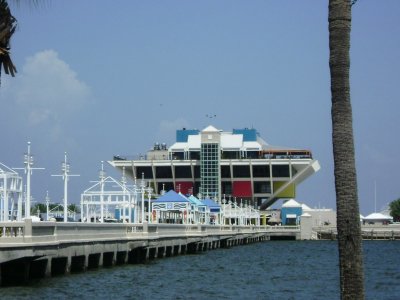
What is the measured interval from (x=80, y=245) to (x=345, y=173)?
33772mm

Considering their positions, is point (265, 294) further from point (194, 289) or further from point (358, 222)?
point (358, 222)

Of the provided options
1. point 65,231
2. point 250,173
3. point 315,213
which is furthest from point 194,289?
point 315,213

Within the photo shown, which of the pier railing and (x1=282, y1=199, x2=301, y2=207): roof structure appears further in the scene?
(x1=282, y1=199, x2=301, y2=207): roof structure

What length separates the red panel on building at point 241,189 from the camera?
558 ft

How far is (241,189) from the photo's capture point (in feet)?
559

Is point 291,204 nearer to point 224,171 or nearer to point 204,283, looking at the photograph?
point 224,171

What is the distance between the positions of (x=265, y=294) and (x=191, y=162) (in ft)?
426

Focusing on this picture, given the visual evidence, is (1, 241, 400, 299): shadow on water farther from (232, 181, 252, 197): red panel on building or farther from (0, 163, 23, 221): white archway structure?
(232, 181, 252, 197): red panel on building

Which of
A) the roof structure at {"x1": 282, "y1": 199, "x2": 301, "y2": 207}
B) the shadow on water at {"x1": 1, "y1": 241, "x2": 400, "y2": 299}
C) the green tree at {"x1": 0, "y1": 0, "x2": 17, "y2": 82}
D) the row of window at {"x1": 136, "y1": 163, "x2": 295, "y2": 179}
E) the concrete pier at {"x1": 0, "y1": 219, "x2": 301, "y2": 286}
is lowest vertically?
the shadow on water at {"x1": 1, "y1": 241, "x2": 400, "y2": 299}

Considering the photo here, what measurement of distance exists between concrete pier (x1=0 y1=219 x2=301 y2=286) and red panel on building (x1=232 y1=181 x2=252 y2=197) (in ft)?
267

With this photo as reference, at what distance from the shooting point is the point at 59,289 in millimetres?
38281

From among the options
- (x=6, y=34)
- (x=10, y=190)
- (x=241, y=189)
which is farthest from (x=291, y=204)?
(x=6, y=34)

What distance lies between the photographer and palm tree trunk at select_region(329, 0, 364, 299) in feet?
50.9

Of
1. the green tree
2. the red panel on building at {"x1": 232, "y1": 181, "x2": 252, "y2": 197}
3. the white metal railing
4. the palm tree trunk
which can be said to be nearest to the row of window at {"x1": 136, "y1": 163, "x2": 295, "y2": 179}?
the red panel on building at {"x1": 232, "y1": 181, "x2": 252, "y2": 197}
